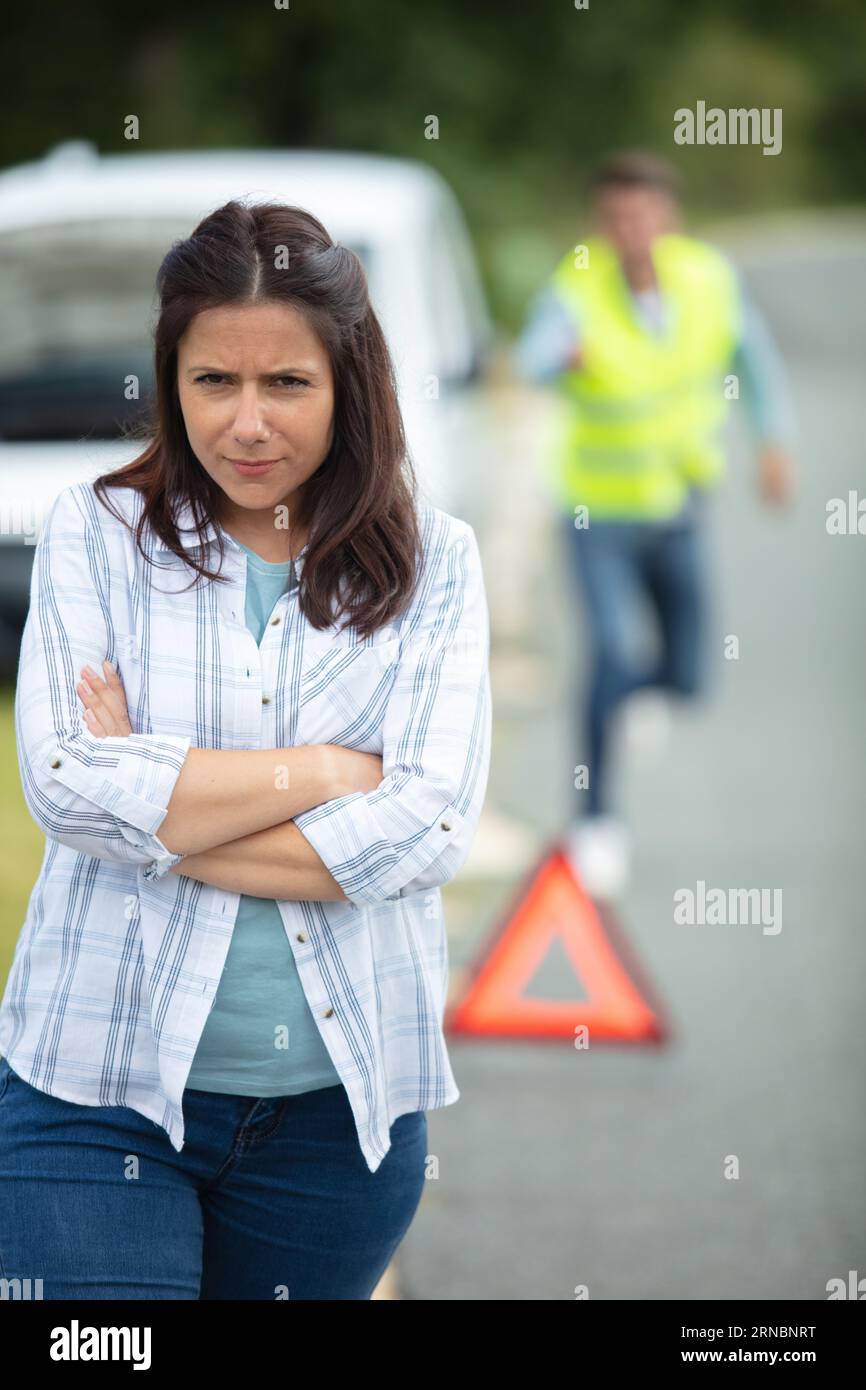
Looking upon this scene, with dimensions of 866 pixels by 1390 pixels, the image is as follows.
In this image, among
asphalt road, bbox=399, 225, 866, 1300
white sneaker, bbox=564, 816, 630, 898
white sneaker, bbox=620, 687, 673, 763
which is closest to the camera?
asphalt road, bbox=399, 225, 866, 1300

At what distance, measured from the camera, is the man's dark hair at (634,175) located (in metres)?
6.66

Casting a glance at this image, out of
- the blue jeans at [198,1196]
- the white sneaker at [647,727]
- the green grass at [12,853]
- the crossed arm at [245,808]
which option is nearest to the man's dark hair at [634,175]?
the white sneaker at [647,727]

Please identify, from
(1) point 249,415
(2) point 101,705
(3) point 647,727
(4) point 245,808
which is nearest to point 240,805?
(4) point 245,808

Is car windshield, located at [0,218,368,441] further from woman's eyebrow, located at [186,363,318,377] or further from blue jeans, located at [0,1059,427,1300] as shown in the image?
blue jeans, located at [0,1059,427,1300]

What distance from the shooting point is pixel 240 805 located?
92.3 inches

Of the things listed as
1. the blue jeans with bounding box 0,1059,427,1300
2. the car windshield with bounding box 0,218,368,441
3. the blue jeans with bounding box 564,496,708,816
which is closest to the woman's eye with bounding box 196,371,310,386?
the blue jeans with bounding box 0,1059,427,1300

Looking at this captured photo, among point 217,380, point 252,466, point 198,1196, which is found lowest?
point 198,1196

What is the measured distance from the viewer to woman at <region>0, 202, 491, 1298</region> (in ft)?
7.52

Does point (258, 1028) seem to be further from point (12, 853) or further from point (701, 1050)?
point (12, 853)

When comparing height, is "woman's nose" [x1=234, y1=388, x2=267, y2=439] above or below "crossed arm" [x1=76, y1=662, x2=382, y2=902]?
above

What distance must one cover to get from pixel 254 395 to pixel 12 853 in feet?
15.1

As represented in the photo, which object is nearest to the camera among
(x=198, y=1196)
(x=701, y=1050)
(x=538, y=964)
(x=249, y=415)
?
(x=249, y=415)

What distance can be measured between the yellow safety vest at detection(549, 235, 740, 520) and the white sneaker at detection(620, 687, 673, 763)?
1.58m

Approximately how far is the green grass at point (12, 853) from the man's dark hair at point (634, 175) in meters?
2.93
